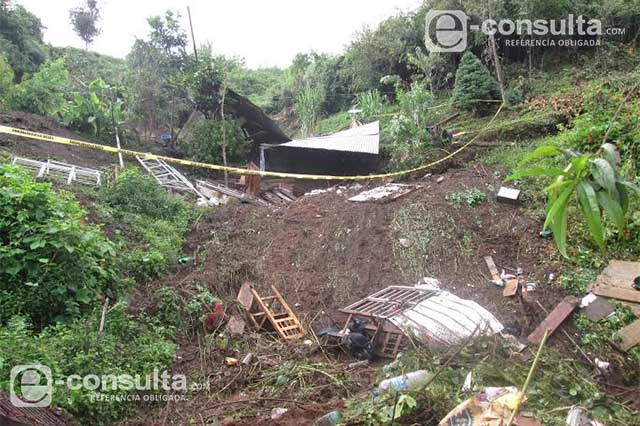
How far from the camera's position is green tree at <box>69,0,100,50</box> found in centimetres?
2256

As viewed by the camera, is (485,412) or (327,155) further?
(327,155)

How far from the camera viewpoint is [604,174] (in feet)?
4.72

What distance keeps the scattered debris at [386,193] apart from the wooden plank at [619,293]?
3.38 metres

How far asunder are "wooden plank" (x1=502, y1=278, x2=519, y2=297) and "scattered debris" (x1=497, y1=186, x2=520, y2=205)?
176 centimetres

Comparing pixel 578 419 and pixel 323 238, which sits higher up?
pixel 323 238

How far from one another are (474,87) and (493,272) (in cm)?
720

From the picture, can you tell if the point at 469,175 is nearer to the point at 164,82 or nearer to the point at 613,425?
the point at 613,425

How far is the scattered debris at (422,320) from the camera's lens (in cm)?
412

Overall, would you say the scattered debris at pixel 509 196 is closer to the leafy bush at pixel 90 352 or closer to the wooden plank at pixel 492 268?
the wooden plank at pixel 492 268

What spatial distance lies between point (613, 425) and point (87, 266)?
15.1 feet

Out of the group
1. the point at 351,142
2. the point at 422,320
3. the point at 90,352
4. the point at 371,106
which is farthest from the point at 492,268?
the point at 371,106

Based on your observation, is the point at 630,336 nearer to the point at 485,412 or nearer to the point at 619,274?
the point at 619,274

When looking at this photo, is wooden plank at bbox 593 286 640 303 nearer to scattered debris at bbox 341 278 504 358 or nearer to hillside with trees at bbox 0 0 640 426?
hillside with trees at bbox 0 0 640 426

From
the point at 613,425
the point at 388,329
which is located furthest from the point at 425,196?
the point at 613,425
